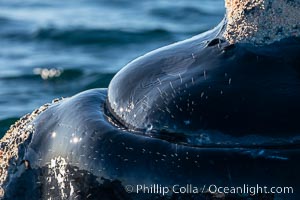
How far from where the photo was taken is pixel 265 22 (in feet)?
12.5

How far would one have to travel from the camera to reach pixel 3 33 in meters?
14.3

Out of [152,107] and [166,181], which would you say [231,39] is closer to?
[152,107]

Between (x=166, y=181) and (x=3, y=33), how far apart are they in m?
11.1

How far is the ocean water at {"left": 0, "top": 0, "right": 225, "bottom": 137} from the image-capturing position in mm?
10641

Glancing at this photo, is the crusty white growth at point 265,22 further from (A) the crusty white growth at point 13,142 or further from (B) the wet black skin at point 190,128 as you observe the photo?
(A) the crusty white growth at point 13,142

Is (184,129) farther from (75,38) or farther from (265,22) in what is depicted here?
(75,38)

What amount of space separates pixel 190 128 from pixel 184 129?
0.03 metres

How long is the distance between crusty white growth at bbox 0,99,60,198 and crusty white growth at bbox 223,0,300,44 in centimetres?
106

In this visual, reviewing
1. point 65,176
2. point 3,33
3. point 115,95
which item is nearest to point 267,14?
point 115,95

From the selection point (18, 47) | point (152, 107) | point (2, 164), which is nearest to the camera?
point (152, 107)

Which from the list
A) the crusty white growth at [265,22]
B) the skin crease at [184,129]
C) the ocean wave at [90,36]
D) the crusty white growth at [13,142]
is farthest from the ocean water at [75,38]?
the crusty white growth at [265,22]

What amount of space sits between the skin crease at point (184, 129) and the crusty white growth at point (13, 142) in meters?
0.13

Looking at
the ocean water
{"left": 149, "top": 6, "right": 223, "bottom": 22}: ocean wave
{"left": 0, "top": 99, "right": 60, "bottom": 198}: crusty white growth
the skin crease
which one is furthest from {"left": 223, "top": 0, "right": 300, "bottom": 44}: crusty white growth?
{"left": 149, "top": 6, "right": 223, "bottom": 22}: ocean wave

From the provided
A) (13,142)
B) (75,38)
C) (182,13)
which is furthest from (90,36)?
(13,142)
